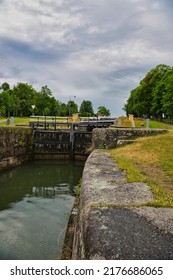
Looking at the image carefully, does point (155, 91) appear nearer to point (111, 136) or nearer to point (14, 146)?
point (14, 146)

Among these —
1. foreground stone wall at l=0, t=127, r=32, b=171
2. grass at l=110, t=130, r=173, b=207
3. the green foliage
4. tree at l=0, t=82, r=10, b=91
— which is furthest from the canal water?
tree at l=0, t=82, r=10, b=91

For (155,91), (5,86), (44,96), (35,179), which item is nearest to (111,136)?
(35,179)

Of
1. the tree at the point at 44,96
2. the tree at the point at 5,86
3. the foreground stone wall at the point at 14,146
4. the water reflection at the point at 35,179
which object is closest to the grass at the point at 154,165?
the water reflection at the point at 35,179

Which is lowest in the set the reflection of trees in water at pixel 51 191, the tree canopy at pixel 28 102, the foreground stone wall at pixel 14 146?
the reflection of trees in water at pixel 51 191

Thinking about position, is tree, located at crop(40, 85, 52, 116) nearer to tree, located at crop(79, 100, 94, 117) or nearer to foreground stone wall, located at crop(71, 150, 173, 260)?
tree, located at crop(79, 100, 94, 117)

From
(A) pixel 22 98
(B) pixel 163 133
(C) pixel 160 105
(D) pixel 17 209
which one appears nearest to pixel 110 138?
(B) pixel 163 133

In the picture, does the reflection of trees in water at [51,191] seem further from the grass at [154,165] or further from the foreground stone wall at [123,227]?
the foreground stone wall at [123,227]

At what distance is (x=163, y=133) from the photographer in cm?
1002

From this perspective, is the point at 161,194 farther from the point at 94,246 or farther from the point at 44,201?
the point at 44,201

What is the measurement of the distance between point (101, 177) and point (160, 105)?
2961 centimetres

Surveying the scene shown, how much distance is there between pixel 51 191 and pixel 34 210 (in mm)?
2241

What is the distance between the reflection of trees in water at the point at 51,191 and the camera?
8.85 metres

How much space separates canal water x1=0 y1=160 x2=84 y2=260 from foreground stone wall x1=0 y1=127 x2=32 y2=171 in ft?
1.88

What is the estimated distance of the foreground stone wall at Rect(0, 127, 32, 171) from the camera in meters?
12.4
